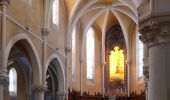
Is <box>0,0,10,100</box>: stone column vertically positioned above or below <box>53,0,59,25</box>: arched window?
below

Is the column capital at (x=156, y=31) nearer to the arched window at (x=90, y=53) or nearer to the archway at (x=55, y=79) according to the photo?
the archway at (x=55, y=79)

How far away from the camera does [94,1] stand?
29719 millimetres

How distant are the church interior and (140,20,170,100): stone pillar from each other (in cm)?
15

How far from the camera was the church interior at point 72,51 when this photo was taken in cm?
1967

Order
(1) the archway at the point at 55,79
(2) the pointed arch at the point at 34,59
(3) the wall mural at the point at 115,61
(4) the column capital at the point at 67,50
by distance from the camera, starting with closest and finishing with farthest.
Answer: (2) the pointed arch at the point at 34,59, (1) the archway at the point at 55,79, (4) the column capital at the point at 67,50, (3) the wall mural at the point at 115,61

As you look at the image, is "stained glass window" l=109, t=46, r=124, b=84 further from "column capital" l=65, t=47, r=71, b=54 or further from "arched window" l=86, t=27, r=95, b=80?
"column capital" l=65, t=47, r=71, b=54

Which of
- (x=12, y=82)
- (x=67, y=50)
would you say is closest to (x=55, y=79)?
(x=67, y=50)

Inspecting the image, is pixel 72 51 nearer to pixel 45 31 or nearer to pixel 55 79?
pixel 55 79

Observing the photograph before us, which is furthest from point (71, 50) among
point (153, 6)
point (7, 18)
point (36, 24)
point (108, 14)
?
point (153, 6)

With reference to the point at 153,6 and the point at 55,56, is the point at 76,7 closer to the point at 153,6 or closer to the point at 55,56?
the point at 55,56

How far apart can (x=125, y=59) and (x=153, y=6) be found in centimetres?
2715

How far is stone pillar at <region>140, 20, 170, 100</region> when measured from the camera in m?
7.25

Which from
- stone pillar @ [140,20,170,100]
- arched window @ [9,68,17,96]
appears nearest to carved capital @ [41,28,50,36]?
arched window @ [9,68,17,96]

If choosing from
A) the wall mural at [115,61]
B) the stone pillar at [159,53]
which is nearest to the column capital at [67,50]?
the wall mural at [115,61]
